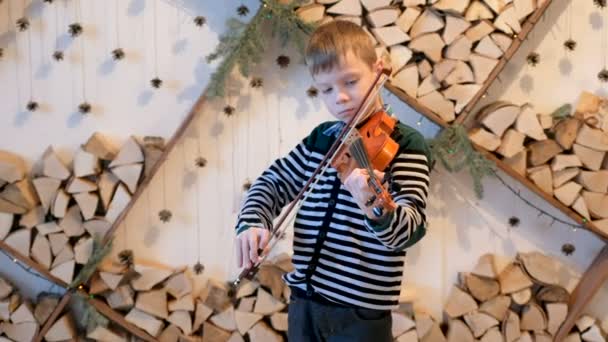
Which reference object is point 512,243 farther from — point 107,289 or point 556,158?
point 107,289

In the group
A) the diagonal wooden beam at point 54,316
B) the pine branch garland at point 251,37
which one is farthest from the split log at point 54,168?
the pine branch garland at point 251,37

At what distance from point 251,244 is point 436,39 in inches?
37.1

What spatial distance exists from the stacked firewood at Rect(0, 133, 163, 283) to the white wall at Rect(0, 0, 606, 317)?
0.06 meters

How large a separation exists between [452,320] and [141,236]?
87 centimetres

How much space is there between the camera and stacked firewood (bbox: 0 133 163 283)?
183 cm

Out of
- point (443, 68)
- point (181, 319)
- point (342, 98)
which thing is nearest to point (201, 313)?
point (181, 319)

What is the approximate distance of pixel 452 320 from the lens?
188 centimetres

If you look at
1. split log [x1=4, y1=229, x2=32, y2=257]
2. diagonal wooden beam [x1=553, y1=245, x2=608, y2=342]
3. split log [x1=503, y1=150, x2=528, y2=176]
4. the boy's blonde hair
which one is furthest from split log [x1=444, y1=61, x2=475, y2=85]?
split log [x1=4, y1=229, x2=32, y2=257]

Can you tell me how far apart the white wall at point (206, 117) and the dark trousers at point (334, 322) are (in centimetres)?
74

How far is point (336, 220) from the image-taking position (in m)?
1.13

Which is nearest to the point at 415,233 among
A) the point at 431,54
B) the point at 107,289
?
the point at 431,54

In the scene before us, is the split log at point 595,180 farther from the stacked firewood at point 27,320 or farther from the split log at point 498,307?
the stacked firewood at point 27,320

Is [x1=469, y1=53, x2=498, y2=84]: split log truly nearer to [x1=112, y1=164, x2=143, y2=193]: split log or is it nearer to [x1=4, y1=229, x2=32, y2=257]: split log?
[x1=112, y1=164, x2=143, y2=193]: split log

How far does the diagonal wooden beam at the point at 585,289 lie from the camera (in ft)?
6.04
